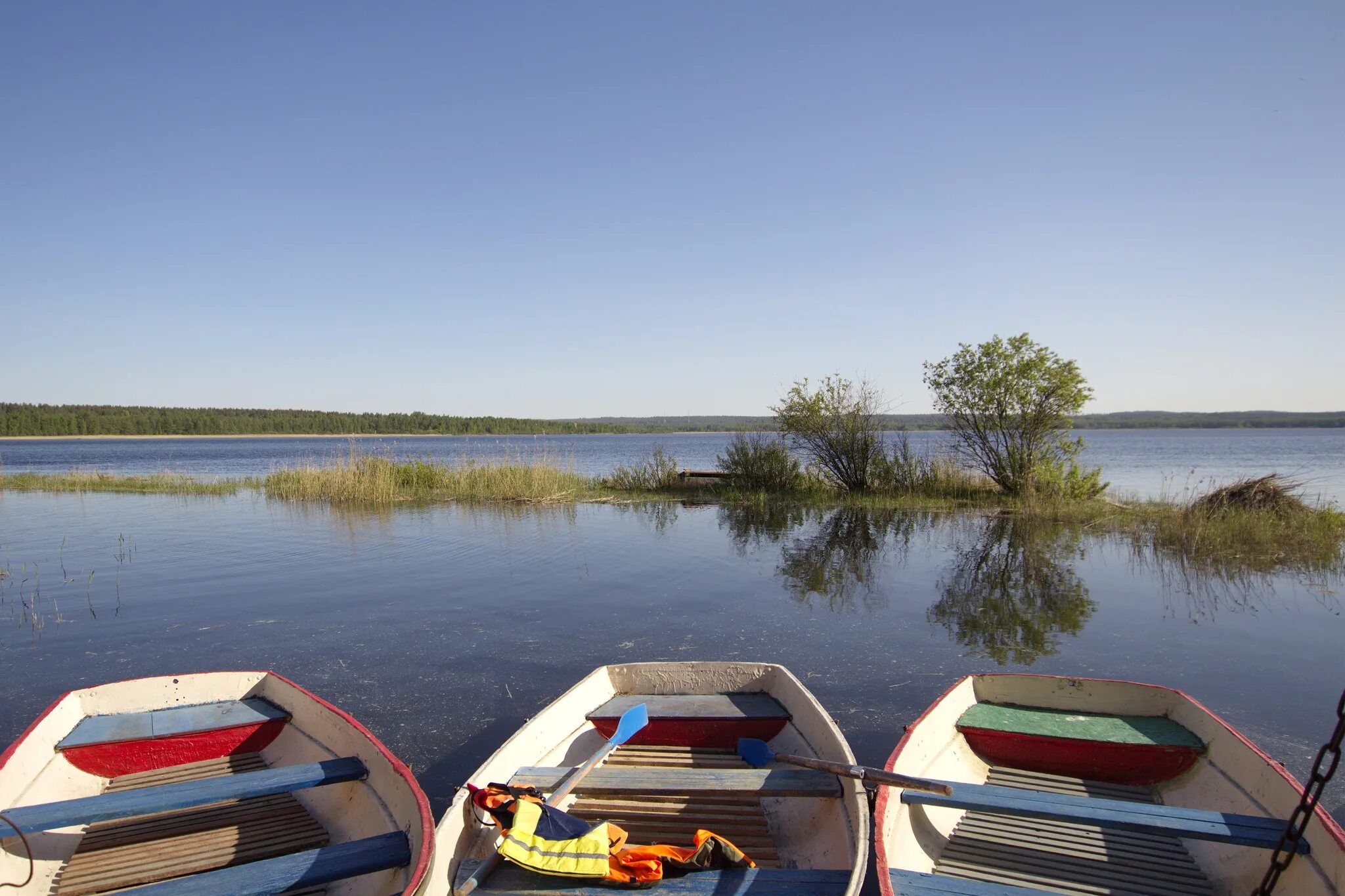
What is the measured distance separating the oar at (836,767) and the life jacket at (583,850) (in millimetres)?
676

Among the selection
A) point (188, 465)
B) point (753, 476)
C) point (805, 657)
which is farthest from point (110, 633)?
point (188, 465)

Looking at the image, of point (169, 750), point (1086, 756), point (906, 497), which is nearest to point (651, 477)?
point (906, 497)

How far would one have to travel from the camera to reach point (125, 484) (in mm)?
22891

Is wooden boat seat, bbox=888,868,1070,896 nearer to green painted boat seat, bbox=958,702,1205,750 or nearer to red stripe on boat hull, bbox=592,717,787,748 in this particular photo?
green painted boat seat, bbox=958,702,1205,750

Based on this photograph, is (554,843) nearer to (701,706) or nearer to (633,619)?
(701,706)

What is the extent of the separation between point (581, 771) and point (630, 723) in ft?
2.29

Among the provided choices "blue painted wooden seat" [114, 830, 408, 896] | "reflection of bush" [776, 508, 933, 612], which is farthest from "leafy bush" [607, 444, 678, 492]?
"blue painted wooden seat" [114, 830, 408, 896]

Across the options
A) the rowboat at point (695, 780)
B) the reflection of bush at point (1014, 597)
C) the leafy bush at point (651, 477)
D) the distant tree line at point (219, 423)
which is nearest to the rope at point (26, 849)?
the rowboat at point (695, 780)

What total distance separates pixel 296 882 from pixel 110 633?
6.37m

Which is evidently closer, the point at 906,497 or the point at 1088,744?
the point at 1088,744

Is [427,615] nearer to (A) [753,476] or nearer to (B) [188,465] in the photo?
(A) [753,476]

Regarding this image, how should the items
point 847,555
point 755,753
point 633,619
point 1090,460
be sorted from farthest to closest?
1. point 1090,460
2. point 847,555
3. point 633,619
4. point 755,753

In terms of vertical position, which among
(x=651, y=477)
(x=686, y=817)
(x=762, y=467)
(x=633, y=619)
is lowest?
(x=633, y=619)

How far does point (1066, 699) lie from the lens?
4.43 meters
